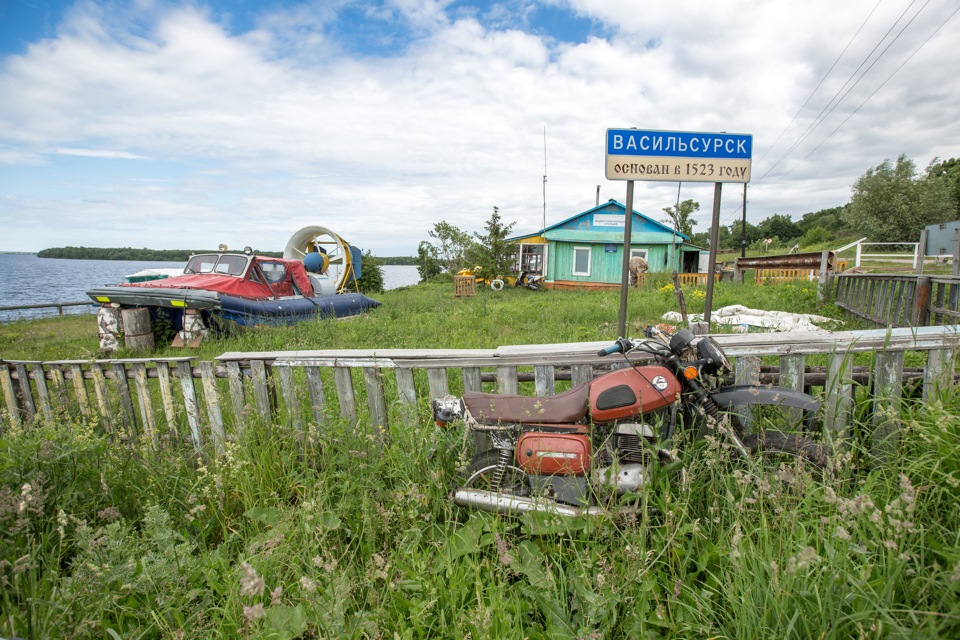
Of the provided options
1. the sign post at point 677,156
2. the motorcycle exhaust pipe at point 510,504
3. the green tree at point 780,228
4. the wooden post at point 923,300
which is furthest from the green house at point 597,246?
the green tree at point 780,228

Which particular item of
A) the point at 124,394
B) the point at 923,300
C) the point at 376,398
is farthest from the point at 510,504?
the point at 923,300

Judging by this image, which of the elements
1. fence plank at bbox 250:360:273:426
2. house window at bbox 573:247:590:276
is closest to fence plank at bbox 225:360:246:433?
fence plank at bbox 250:360:273:426

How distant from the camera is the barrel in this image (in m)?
8.29

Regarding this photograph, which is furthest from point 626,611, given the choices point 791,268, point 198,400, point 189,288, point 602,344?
point 791,268

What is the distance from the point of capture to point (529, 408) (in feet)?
8.00

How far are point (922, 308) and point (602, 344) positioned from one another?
5.24m

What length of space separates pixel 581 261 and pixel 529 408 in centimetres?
2052

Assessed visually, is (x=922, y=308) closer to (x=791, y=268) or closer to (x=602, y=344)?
(x=602, y=344)

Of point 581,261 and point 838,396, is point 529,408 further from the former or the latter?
point 581,261

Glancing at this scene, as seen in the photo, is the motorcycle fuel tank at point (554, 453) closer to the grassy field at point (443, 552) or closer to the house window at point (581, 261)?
the grassy field at point (443, 552)

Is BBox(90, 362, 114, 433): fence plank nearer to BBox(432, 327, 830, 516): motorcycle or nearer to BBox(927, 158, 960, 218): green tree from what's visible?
BBox(432, 327, 830, 516): motorcycle

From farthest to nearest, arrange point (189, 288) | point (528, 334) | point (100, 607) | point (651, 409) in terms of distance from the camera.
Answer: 1. point (189, 288)
2. point (528, 334)
3. point (651, 409)
4. point (100, 607)

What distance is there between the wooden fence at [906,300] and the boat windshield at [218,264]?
11580 millimetres

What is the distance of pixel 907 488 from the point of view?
1361 mm
